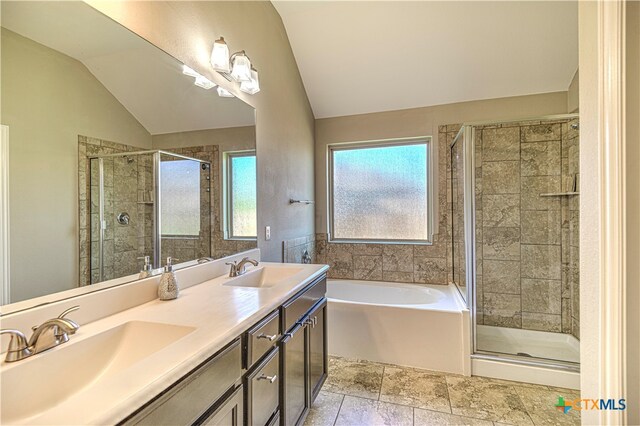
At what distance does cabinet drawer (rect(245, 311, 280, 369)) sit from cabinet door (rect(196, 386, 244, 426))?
101 mm

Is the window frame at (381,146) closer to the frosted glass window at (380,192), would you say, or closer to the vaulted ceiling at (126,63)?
the frosted glass window at (380,192)

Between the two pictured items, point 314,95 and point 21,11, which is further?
point 314,95

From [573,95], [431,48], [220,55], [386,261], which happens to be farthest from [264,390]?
[573,95]

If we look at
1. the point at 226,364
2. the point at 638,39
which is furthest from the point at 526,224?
the point at 226,364

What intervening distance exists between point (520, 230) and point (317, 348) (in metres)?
2.35

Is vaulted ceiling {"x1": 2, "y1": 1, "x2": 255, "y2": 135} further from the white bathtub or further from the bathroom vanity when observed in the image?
the white bathtub

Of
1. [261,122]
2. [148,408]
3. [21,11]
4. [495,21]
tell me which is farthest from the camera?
[495,21]

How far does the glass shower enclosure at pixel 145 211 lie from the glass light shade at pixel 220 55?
593 millimetres

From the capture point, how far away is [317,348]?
1.79m

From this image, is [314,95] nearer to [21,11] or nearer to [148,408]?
[21,11]

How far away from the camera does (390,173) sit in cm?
342

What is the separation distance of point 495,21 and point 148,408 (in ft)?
10.7

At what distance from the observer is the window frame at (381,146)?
323cm

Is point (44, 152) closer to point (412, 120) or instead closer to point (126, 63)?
point (126, 63)
